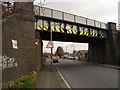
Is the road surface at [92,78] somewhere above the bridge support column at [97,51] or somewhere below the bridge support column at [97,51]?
below

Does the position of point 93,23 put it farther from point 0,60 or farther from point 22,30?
point 0,60

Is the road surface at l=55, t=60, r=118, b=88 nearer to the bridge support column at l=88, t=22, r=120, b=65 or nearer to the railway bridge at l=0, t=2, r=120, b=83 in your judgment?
the railway bridge at l=0, t=2, r=120, b=83

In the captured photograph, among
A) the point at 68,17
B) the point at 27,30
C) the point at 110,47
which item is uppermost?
the point at 68,17

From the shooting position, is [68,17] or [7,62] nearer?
[7,62]

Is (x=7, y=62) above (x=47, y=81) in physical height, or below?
above

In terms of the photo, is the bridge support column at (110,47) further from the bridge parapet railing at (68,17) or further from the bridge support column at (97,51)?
the bridge parapet railing at (68,17)

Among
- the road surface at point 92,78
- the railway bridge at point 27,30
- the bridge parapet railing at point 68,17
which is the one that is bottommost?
the road surface at point 92,78

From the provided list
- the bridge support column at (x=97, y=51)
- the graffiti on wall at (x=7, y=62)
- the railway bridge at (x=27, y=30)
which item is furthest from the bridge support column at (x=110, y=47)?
the graffiti on wall at (x=7, y=62)

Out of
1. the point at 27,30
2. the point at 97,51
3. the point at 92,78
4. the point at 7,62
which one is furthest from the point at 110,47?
the point at 7,62

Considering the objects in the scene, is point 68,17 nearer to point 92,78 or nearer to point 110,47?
point 92,78

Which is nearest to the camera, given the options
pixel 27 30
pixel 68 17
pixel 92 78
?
pixel 27 30

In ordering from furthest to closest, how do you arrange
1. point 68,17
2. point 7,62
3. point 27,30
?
point 68,17
point 27,30
point 7,62

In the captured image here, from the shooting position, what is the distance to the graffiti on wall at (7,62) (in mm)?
7108

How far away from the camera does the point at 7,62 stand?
25.0 feet
